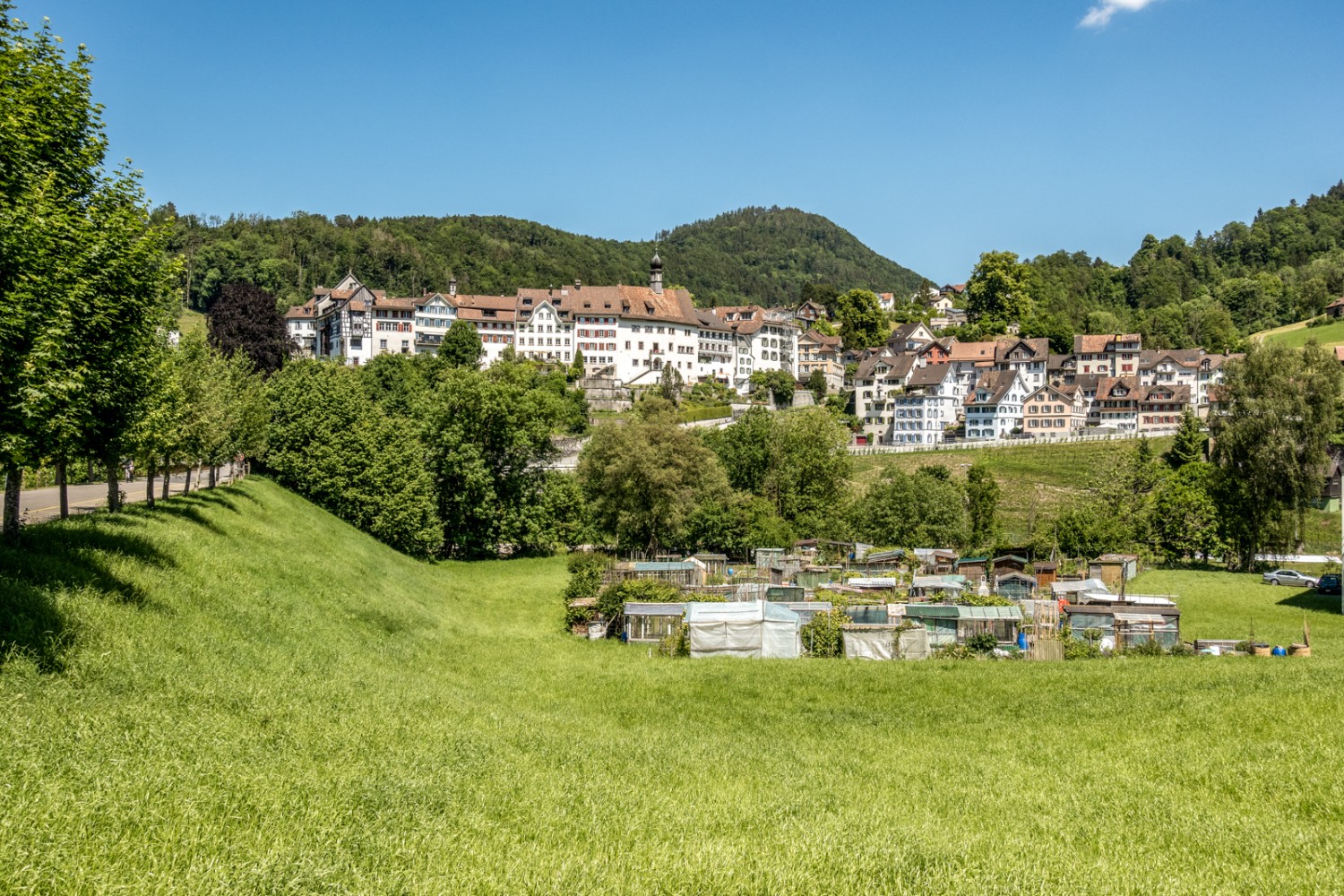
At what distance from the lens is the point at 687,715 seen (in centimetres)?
2175

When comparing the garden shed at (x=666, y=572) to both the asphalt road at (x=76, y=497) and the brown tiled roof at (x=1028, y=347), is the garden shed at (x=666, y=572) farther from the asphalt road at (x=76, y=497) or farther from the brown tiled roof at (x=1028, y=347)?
the brown tiled roof at (x=1028, y=347)

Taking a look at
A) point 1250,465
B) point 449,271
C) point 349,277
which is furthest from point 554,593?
point 449,271

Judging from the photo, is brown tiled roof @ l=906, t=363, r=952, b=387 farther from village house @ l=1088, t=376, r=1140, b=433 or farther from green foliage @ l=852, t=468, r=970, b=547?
green foliage @ l=852, t=468, r=970, b=547

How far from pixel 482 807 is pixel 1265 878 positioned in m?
9.41

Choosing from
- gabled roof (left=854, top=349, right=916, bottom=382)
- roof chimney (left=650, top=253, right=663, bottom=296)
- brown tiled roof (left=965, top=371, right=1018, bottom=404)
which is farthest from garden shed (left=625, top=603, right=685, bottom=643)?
roof chimney (left=650, top=253, right=663, bottom=296)

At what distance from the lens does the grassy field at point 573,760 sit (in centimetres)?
942

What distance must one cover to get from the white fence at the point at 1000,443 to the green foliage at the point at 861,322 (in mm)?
46532

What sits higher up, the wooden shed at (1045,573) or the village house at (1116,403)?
the village house at (1116,403)

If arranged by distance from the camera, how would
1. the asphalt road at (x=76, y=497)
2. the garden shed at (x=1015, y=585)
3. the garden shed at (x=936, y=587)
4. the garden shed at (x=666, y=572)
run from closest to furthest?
the asphalt road at (x=76, y=497) < the garden shed at (x=936, y=587) < the garden shed at (x=666, y=572) < the garden shed at (x=1015, y=585)

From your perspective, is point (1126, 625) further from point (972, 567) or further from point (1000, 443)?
point (1000, 443)

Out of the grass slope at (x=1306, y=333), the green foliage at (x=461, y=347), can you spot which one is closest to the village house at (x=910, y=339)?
the grass slope at (x=1306, y=333)

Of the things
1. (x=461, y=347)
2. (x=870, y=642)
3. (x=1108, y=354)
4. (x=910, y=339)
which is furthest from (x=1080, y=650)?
(x=910, y=339)

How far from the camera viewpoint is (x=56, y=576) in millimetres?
17141

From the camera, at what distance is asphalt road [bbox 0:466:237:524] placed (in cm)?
2948
